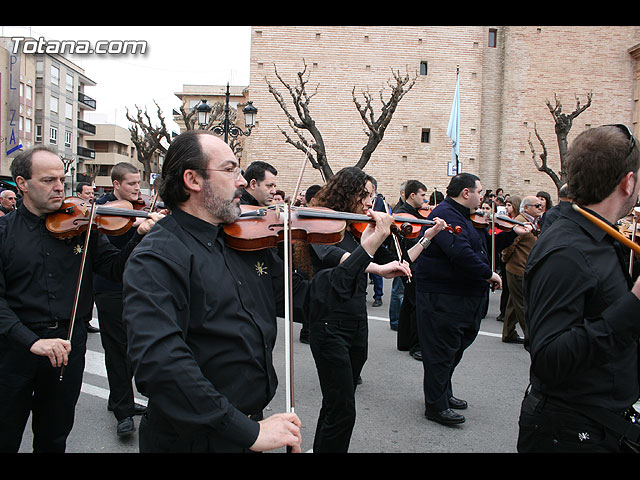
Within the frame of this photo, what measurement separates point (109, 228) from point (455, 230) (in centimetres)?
279

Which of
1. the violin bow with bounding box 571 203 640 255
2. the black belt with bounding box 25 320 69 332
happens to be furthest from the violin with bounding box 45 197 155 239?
the violin bow with bounding box 571 203 640 255

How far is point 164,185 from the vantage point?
206 centimetres

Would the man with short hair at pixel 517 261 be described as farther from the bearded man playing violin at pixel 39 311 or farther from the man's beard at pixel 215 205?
the man's beard at pixel 215 205

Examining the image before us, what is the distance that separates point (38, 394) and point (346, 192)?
2430mm

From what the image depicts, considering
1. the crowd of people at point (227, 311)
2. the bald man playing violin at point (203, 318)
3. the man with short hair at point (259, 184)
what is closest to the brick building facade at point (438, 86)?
the man with short hair at point (259, 184)

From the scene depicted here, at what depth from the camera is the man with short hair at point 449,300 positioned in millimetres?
4547

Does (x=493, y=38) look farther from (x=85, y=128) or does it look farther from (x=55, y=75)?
(x=85, y=128)

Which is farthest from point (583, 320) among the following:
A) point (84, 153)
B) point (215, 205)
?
point (84, 153)

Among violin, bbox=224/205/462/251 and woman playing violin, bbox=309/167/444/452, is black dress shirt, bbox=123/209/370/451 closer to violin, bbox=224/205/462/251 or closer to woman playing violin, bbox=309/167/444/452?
violin, bbox=224/205/462/251

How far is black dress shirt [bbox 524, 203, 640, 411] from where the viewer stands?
182cm

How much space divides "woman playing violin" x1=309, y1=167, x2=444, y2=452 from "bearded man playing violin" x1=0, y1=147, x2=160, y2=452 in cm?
132

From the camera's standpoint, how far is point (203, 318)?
179 centimetres

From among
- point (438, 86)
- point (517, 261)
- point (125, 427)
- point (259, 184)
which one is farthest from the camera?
point (438, 86)
